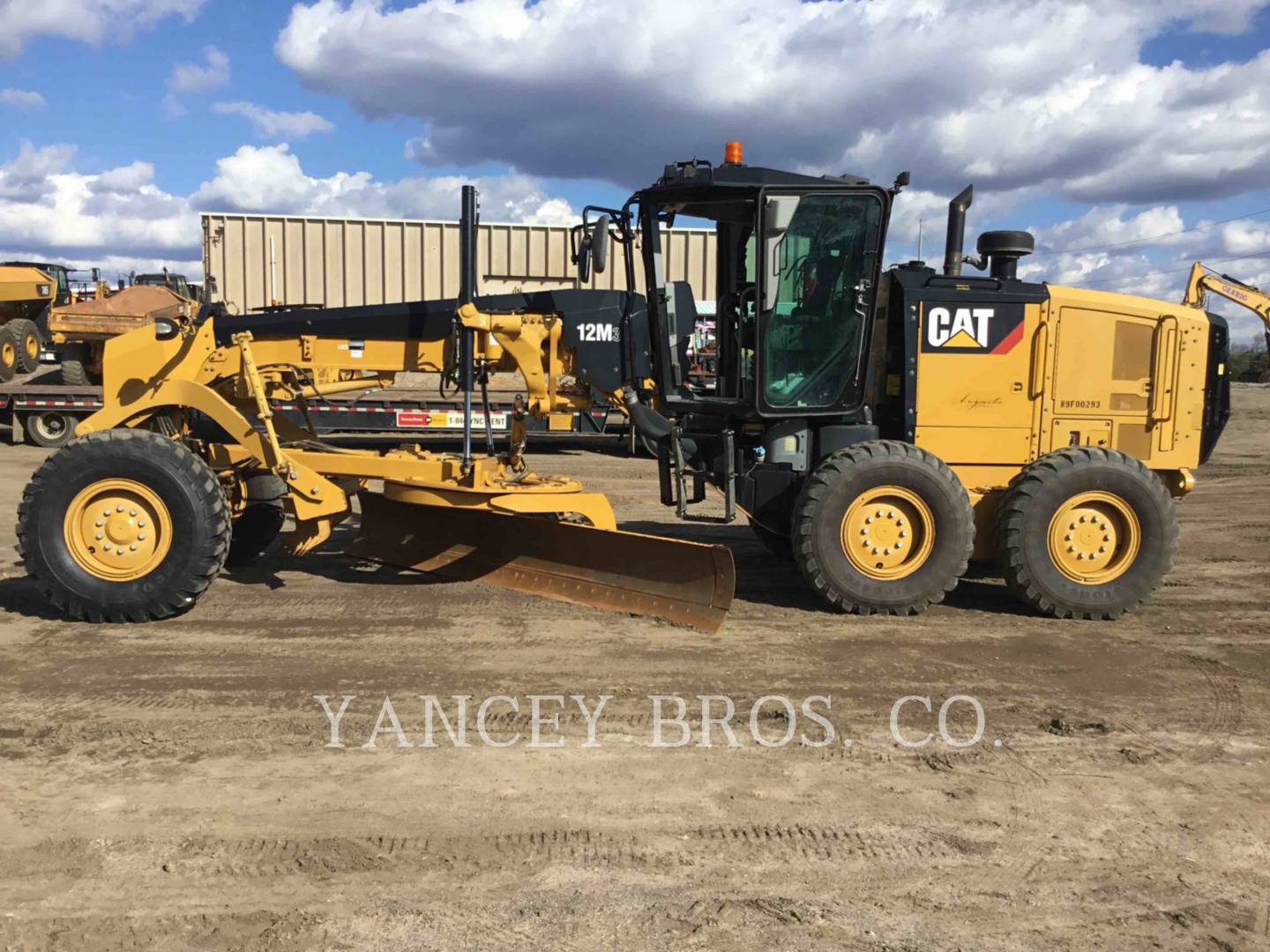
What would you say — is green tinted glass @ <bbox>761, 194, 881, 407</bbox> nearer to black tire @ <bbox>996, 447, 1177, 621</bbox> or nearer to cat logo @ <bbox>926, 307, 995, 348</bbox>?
cat logo @ <bbox>926, 307, 995, 348</bbox>

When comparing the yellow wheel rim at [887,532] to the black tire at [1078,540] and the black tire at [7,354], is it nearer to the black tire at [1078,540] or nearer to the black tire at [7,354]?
the black tire at [1078,540]

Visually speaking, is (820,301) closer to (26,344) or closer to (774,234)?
(774,234)

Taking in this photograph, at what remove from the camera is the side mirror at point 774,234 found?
5910mm

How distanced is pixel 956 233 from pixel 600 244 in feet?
8.59

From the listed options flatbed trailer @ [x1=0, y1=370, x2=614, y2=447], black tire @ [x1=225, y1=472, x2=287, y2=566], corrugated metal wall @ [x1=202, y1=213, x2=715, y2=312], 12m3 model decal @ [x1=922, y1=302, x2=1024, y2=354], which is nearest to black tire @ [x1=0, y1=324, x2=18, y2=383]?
flatbed trailer @ [x1=0, y1=370, x2=614, y2=447]

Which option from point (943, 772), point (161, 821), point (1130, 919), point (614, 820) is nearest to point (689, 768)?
point (614, 820)

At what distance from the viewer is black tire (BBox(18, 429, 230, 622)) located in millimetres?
5660

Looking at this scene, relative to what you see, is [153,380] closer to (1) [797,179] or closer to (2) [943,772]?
(1) [797,179]

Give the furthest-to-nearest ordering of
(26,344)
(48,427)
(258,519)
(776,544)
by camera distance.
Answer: (26,344) → (48,427) → (776,544) → (258,519)

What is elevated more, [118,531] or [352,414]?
[352,414]

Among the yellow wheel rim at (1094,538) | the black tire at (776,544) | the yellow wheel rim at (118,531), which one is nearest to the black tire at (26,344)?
the yellow wheel rim at (118,531)

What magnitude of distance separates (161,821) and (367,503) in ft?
13.1

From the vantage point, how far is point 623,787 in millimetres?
3814

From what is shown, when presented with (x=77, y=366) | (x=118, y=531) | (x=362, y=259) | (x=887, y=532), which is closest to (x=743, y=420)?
(x=887, y=532)
